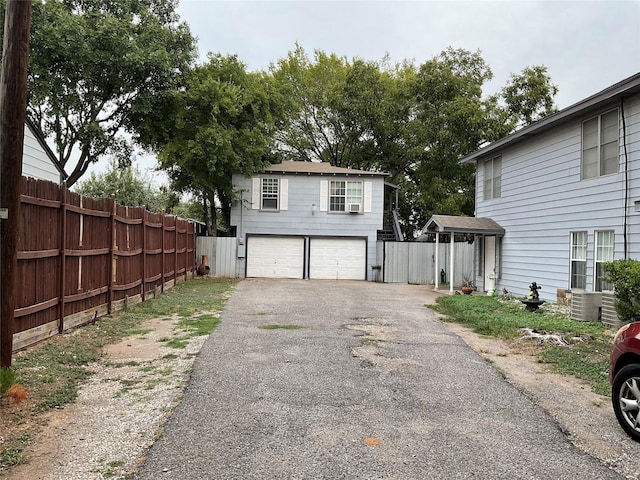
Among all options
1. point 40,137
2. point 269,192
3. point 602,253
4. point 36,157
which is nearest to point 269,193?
point 269,192

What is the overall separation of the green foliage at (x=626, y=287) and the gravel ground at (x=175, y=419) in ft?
10.1

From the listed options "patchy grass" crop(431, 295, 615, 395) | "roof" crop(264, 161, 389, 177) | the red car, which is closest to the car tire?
the red car

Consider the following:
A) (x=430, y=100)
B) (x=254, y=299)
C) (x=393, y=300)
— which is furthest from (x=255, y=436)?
(x=430, y=100)

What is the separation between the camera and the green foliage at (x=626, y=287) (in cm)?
857

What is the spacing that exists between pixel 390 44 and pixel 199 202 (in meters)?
16.6

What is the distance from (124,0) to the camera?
21109 mm

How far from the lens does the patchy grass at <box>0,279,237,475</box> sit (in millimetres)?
4012

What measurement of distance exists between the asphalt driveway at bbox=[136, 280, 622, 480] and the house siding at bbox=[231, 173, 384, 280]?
1464 cm

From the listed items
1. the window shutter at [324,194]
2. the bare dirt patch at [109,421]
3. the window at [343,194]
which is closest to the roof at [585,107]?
the window at [343,194]

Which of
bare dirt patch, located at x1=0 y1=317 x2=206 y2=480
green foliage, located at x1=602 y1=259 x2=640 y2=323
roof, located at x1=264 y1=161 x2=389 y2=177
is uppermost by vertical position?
roof, located at x1=264 y1=161 x2=389 y2=177

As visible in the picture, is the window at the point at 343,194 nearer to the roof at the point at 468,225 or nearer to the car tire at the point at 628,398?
the roof at the point at 468,225

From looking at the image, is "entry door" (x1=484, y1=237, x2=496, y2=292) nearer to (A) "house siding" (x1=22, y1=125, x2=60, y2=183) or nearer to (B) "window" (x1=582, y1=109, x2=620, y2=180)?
(B) "window" (x1=582, y1=109, x2=620, y2=180)

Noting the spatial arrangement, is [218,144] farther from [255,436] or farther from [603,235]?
[255,436]

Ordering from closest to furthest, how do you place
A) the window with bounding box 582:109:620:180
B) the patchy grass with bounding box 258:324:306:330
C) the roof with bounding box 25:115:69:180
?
the patchy grass with bounding box 258:324:306:330
the window with bounding box 582:109:620:180
the roof with bounding box 25:115:69:180
